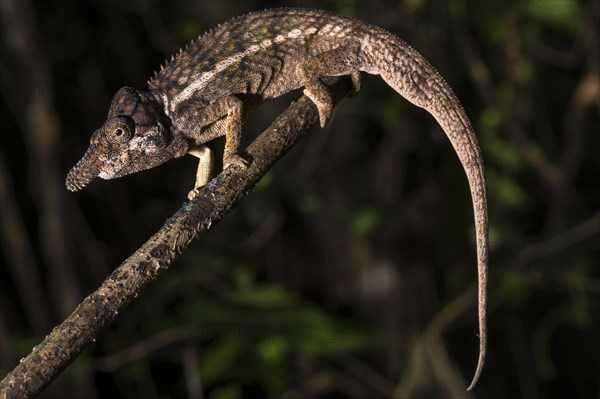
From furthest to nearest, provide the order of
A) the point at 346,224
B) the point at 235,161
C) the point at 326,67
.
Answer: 1. the point at 346,224
2. the point at 326,67
3. the point at 235,161

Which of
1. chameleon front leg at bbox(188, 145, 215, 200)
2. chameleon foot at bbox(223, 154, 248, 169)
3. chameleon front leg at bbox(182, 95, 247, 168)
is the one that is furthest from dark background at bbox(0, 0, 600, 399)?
chameleon foot at bbox(223, 154, 248, 169)

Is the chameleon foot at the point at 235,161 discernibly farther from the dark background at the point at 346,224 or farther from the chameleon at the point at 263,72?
the dark background at the point at 346,224

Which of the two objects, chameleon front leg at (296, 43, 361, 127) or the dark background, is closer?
chameleon front leg at (296, 43, 361, 127)

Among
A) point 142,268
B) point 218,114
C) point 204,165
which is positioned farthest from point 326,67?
point 142,268

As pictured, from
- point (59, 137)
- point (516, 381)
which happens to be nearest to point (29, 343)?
point (59, 137)

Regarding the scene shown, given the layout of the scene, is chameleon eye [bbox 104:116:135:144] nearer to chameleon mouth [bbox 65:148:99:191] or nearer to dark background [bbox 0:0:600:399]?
chameleon mouth [bbox 65:148:99:191]

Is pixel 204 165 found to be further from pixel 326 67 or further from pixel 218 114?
pixel 326 67

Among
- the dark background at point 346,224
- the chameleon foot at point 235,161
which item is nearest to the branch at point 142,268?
the chameleon foot at point 235,161
